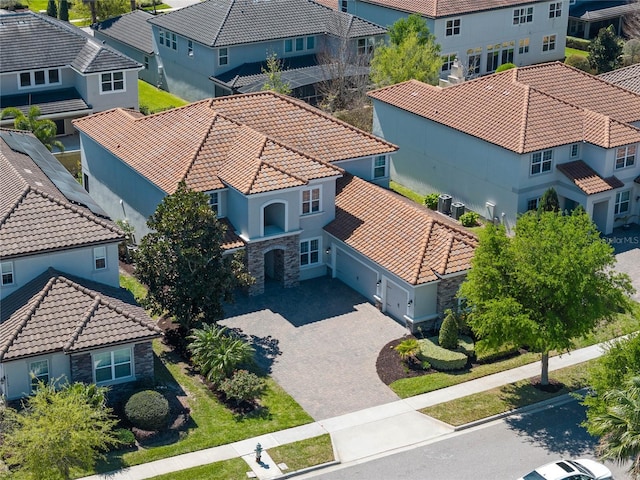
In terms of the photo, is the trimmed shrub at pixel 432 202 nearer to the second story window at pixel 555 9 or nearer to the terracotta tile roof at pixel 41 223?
the terracotta tile roof at pixel 41 223

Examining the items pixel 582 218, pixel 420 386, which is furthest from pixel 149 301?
pixel 582 218

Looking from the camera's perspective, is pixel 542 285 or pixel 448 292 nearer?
pixel 542 285

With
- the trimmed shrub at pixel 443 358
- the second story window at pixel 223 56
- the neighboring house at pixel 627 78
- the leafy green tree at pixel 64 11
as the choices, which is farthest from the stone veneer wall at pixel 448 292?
the leafy green tree at pixel 64 11

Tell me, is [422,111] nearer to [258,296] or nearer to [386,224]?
[386,224]

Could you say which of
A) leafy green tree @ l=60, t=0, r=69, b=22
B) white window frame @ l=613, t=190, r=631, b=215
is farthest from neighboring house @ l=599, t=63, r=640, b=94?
leafy green tree @ l=60, t=0, r=69, b=22

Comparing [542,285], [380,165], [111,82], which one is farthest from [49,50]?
[542,285]

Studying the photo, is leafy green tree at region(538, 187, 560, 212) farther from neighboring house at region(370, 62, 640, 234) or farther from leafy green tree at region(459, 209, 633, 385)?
leafy green tree at region(459, 209, 633, 385)

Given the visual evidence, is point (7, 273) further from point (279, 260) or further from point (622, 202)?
point (622, 202)
